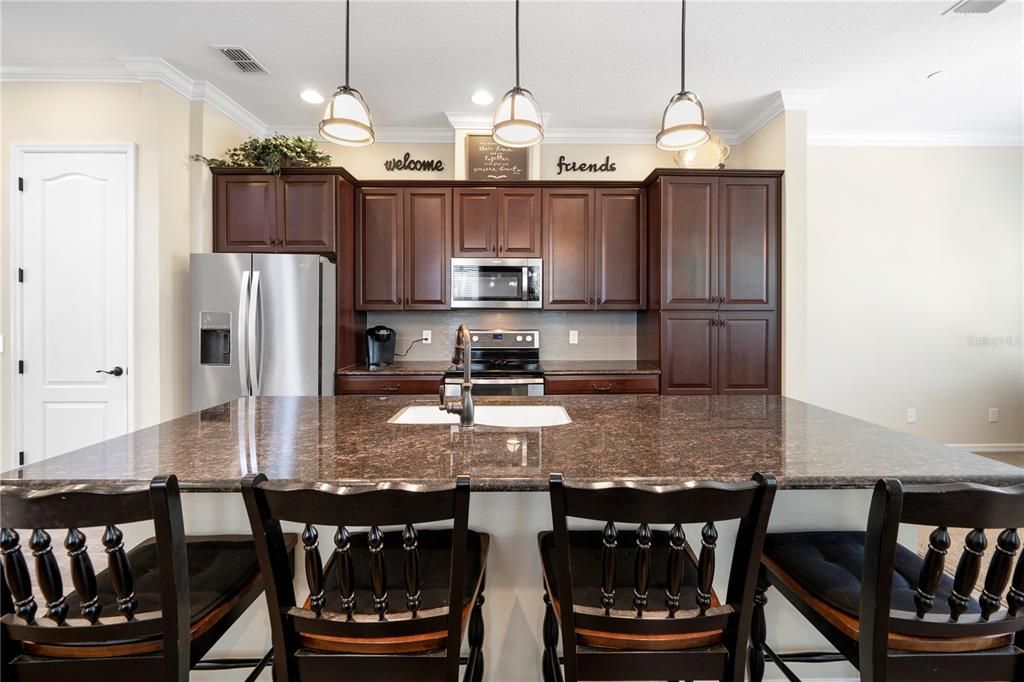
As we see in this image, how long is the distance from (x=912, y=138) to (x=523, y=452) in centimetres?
505

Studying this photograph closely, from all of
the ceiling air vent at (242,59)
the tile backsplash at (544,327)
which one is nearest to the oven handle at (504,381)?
the tile backsplash at (544,327)

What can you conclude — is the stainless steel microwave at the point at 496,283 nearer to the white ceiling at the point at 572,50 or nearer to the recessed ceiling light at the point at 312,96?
the white ceiling at the point at 572,50

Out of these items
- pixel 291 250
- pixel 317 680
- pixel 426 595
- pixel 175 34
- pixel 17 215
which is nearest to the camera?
pixel 317 680

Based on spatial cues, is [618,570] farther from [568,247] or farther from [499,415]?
[568,247]

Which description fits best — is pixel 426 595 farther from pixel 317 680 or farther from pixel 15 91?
pixel 15 91

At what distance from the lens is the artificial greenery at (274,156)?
11.4ft

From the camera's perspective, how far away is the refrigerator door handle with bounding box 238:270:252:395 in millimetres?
3178

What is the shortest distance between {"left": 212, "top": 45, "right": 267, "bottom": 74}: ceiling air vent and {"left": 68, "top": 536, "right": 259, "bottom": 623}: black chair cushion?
2902mm

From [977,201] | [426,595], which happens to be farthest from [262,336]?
[977,201]

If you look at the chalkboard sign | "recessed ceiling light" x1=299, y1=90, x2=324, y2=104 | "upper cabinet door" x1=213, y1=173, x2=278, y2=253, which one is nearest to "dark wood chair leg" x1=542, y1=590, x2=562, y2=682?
"upper cabinet door" x1=213, y1=173, x2=278, y2=253

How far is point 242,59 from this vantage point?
10.2ft

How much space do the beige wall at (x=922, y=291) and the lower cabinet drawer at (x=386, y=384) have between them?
A: 11.1ft

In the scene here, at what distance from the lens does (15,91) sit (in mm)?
3236

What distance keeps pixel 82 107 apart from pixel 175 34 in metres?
1.01
